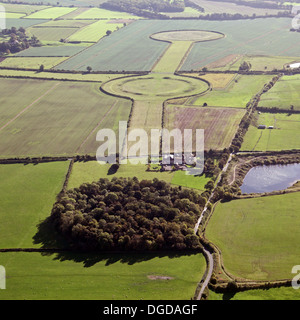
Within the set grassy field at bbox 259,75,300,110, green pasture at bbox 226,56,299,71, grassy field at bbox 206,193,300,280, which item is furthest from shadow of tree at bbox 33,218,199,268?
green pasture at bbox 226,56,299,71

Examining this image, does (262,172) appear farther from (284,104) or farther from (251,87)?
(251,87)

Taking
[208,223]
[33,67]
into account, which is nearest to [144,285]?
[208,223]

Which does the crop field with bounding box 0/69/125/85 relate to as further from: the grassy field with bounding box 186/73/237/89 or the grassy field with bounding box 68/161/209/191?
the grassy field with bounding box 68/161/209/191

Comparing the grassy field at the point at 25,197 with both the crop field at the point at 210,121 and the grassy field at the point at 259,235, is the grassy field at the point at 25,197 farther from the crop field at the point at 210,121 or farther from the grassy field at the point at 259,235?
the crop field at the point at 210,121

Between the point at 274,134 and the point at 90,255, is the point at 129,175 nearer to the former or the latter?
the point at 90,255

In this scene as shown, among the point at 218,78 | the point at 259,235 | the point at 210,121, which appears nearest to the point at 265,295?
the point at 259,235
